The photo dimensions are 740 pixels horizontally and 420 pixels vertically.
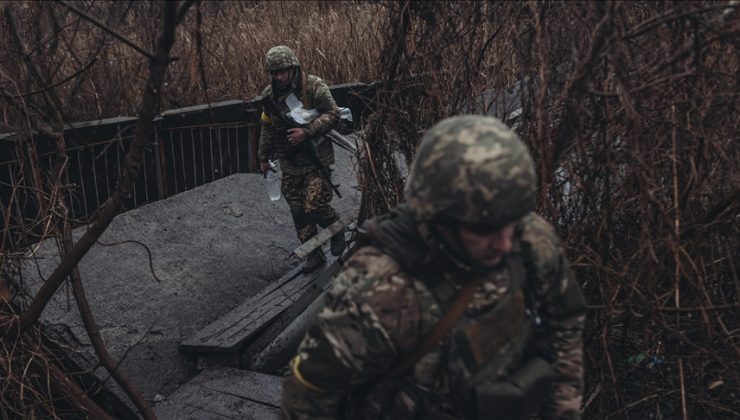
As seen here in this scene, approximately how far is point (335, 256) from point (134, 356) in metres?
1.78

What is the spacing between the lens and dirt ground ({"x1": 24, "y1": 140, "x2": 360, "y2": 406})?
14.3 ft

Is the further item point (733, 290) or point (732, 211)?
point (733, 290)

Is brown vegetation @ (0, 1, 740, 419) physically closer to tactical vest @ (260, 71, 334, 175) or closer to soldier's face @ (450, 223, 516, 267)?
soldier's face @ (450, 223, 516, 267)

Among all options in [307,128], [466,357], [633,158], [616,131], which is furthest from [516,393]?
[307,128]

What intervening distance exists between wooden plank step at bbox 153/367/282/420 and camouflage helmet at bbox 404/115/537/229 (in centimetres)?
240

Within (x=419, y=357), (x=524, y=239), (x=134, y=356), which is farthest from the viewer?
(x=134, y=356)

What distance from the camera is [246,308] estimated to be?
4840 mm

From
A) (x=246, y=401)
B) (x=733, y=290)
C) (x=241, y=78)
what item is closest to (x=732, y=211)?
(x=733, y=290)

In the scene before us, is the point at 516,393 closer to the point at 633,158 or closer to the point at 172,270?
the point at 633,158

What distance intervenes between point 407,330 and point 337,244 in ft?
12.3

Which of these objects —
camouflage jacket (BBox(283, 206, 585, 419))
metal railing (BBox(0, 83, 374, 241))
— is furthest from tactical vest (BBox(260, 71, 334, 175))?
camouflage jacket (BBox(283, 206, 585, 419))

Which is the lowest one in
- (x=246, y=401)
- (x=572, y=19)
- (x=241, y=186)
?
(x=246, y=401)

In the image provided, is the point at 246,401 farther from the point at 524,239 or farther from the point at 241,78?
the point at 241,78

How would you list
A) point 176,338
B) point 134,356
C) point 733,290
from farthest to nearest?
point 176,338 → point 134,356 → point 733,290
